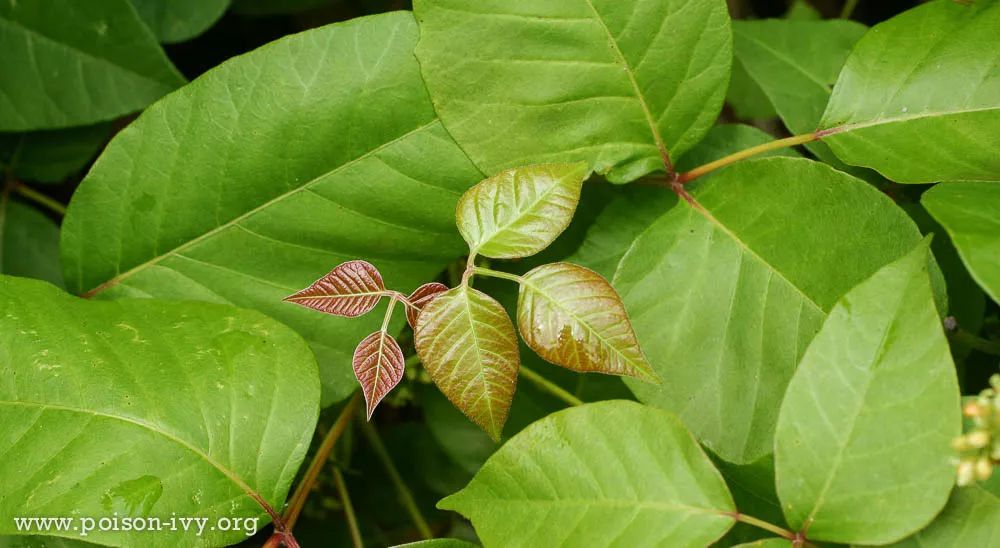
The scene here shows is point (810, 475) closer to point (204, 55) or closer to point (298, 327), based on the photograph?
point (298, 327)

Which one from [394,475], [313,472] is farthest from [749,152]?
[394,475]

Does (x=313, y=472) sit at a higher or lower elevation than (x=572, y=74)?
lower

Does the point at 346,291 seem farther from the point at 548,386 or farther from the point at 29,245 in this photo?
the point at 29,245

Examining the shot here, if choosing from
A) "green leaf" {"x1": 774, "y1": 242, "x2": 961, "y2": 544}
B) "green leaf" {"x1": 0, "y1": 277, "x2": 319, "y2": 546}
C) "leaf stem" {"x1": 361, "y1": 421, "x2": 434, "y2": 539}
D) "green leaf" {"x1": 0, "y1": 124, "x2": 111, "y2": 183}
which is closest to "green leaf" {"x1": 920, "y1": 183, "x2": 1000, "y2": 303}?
"green leaf" {"x1": 774, "y1": 242, "x2": 961, "y2": 544}

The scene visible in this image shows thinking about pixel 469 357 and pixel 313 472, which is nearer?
pixel 469 357

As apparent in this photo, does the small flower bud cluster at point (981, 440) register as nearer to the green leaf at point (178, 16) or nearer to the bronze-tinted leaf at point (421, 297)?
the bronze-tinted leaf at point (421, 297)

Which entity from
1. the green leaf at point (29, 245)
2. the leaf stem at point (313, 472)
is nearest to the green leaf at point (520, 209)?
the leaf stem at point (313, 472)
